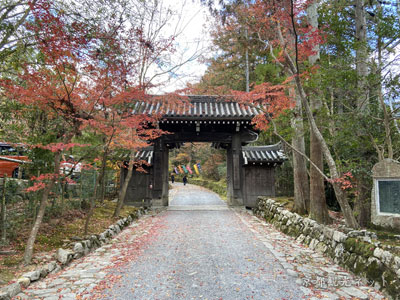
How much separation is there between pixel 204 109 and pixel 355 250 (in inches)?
370

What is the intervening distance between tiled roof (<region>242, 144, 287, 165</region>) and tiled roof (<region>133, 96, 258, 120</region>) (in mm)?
2077

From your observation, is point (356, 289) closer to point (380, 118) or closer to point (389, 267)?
point (389, 267)

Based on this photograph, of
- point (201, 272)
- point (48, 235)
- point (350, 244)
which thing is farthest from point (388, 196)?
point (48, 235)

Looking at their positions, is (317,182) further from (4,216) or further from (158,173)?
(158,173)

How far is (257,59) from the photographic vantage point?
2117 cm

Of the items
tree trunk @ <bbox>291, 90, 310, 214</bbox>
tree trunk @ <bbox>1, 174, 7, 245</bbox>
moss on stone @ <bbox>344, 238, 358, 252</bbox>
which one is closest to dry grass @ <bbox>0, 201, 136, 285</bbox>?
tree trunk @ <bbox>1, 174, 7, 245</bbox>

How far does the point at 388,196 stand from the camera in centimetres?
510

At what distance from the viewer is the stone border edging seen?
11.6 ft

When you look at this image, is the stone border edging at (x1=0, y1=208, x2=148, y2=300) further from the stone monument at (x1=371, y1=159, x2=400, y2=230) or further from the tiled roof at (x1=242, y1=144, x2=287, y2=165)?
the tiled roof at (x1=242, y1=144, x2=287, y2=165)

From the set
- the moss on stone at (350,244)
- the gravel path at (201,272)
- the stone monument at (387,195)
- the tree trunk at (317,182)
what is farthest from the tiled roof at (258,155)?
the moss on stone at (350,244)

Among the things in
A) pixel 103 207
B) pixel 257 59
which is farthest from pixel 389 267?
pixel 257 59

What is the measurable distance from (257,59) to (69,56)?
1830 centimetres

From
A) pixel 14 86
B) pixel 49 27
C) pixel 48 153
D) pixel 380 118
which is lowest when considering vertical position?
pixel 48 153

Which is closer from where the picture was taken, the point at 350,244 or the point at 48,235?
the point at 350,244
